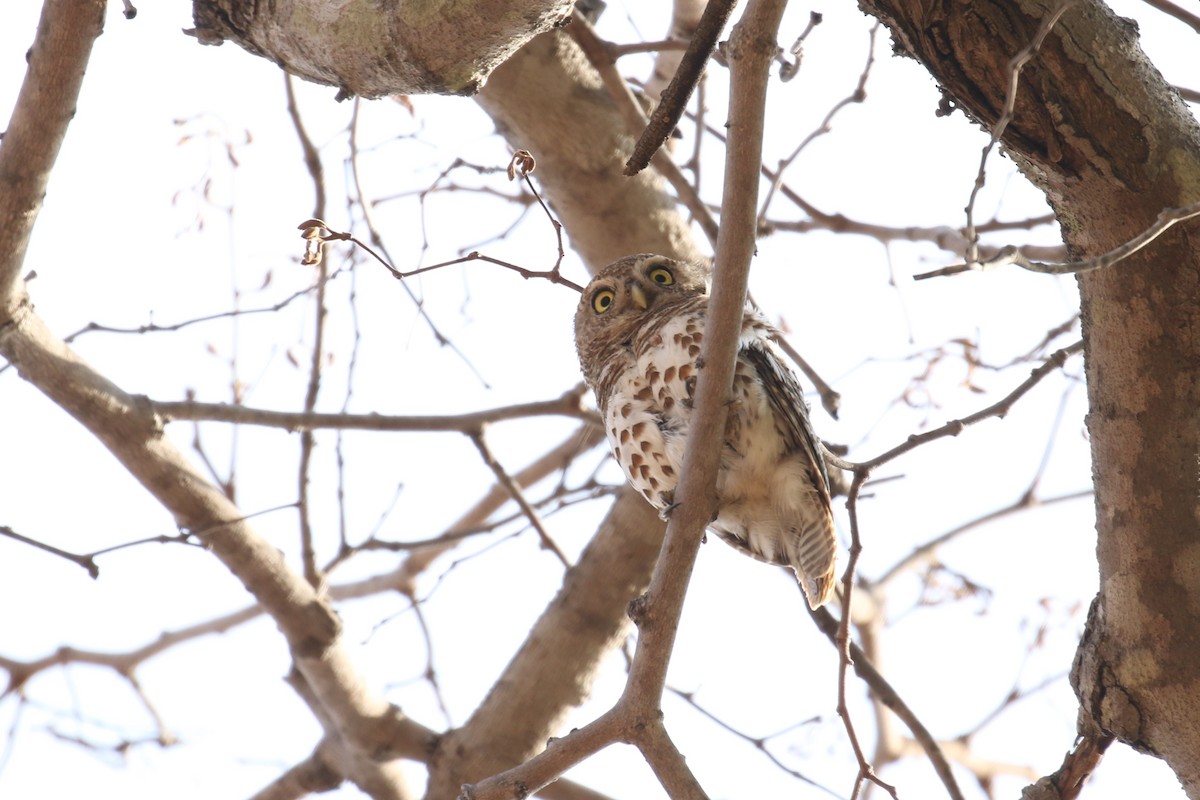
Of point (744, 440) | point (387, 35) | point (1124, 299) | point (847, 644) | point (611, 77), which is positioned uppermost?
point (611, 77)

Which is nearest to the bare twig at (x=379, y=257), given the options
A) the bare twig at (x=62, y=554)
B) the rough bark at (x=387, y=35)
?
the rough bark at (x=387, y=35)

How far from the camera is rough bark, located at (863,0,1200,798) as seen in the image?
2242mm

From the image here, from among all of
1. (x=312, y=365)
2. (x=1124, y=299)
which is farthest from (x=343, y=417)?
(x=1124, y=299)

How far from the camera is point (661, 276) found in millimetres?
4098

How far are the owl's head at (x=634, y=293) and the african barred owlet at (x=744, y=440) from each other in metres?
0.07

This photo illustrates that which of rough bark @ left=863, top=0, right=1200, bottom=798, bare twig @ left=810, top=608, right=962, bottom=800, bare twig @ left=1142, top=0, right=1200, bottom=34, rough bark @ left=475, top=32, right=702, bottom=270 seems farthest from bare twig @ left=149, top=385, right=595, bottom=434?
bare twig @ left=1142, top=0, right=1200, bottom=34

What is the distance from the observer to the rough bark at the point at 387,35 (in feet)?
8.22

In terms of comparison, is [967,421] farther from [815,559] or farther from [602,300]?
[602,300]

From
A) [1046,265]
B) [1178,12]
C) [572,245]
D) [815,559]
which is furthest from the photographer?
[572,245]

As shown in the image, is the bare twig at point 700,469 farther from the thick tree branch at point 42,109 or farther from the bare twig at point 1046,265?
the thick tree branch at point 42,109

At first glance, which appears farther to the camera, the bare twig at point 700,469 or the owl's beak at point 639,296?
the owl's beak at point 639,296

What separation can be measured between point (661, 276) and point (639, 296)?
155 mm

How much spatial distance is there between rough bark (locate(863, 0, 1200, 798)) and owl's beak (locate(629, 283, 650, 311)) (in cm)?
169

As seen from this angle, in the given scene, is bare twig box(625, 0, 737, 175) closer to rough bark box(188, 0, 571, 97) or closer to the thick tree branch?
rough bark box(188, 0, 571, 97)
